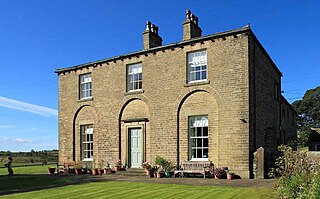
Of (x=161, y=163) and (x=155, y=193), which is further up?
(x=161, y=163)

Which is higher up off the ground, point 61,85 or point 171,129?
point 61,85

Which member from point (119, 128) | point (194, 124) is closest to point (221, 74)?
point (194, 124)

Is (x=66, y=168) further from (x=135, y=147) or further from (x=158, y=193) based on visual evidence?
(x=158, y=193)

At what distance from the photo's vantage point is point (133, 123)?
64.6ft

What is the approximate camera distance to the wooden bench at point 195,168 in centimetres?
1586

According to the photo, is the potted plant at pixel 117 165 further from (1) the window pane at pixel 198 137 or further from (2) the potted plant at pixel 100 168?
(1) the window pane at pixel 198 137

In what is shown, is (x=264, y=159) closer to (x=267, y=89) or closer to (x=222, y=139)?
(x=222, y=139)

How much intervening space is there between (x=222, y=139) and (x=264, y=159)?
2.20 meters

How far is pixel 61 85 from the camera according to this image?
24.2 m

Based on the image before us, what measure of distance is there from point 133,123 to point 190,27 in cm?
668

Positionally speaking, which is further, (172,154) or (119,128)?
(119,128)

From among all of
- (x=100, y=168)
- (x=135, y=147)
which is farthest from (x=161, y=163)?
(x=100, y=168)

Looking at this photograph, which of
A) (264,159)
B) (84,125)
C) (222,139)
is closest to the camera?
(264,159)

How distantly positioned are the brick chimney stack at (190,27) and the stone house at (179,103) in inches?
2.3
